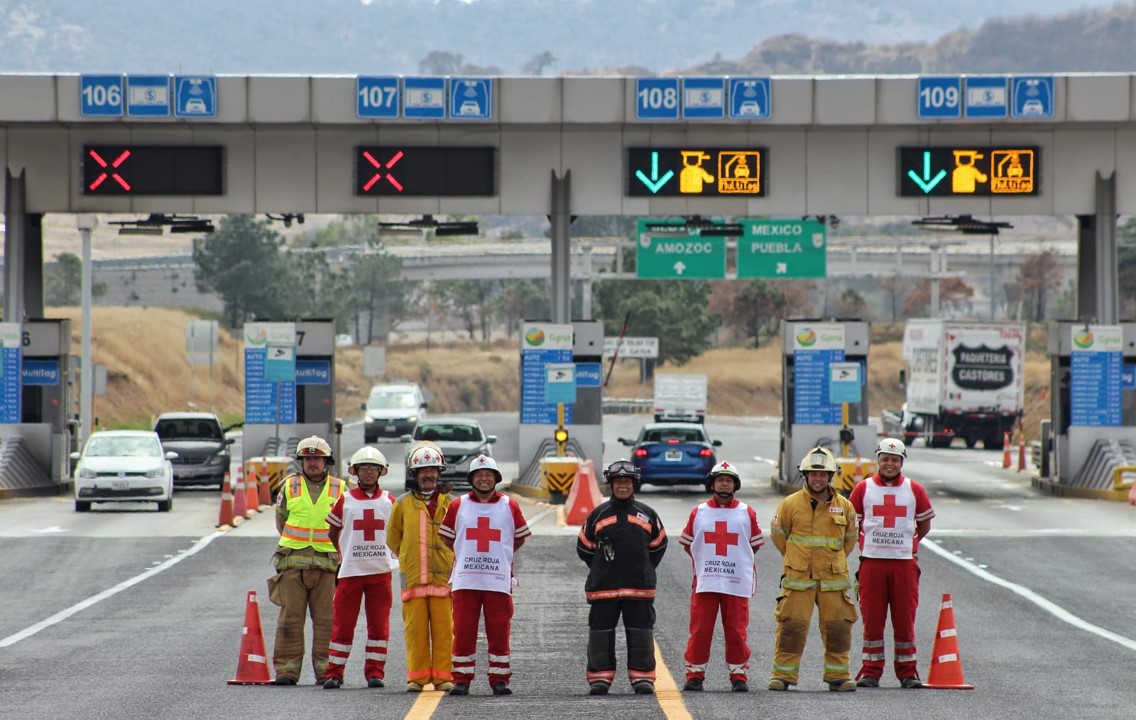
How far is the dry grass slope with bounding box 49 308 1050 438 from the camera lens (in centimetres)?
8056

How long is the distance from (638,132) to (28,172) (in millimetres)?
11462

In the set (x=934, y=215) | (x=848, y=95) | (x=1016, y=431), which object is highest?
(x=848, y=95)

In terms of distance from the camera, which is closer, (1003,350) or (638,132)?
(638,132)

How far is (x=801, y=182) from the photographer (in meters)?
33.6

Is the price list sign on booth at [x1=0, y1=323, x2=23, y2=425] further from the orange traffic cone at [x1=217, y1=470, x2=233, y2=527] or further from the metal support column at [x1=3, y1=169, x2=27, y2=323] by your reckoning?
the orange traffic cone at [x1=217, y1=470, x2=233, y2=527]

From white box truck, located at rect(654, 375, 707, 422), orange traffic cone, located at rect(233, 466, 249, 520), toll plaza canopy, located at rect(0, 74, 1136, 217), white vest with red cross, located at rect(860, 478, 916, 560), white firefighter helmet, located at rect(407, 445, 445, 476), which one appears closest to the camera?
white firefighter helmet, located at rect(407, 445, 445, 476)

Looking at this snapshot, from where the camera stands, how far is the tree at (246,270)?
96688 millimetres

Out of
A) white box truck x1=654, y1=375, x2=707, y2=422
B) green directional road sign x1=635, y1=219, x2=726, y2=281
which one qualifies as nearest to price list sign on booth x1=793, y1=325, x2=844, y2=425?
green directional road sign x1=635, y1=219, x2=726, y2=281

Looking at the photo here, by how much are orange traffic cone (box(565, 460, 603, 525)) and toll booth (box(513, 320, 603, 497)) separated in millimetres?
5068

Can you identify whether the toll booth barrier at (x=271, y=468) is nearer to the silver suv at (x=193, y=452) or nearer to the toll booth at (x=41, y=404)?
the silver suv at (x=193, y=452)

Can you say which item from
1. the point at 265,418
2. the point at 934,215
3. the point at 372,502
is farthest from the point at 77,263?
the point at 372,502

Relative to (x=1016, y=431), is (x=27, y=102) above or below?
above

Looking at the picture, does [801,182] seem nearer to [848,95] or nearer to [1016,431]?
[848,95]

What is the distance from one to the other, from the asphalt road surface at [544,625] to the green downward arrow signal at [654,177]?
19.5ft
